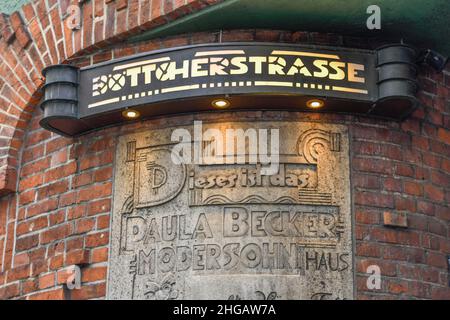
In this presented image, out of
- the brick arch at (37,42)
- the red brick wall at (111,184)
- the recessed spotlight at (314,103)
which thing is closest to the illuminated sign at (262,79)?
the recessed spotlight at (314,103)

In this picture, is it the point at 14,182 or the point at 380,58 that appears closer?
the point at 380,58

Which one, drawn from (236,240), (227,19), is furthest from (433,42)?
(236,240)

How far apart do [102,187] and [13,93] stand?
38.0 inches

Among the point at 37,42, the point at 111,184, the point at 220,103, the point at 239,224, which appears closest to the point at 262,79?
the point at 220,103

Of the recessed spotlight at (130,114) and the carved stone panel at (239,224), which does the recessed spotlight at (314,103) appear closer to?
the carved stone panel at (239,224)

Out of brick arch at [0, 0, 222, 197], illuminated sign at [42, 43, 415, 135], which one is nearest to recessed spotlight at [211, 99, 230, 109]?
illuminated sign at [42, 43, 415, 135]

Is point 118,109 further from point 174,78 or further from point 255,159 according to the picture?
point 255,159

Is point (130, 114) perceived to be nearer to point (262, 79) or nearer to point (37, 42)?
point (262, 79)

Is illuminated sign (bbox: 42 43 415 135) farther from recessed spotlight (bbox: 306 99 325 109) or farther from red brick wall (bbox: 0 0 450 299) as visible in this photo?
red brick wall (bbox: 0 0 450 299)

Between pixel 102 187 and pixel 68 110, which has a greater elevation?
pixel 68 110

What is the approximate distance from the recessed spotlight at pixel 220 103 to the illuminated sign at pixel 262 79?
1.6 inches

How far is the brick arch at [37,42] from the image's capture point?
544cm

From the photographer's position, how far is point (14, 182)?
5.79 meters

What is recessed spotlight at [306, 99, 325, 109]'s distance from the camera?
5031mm
